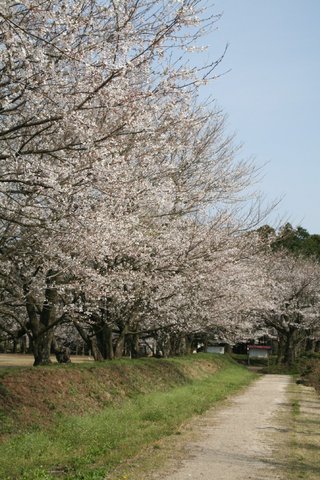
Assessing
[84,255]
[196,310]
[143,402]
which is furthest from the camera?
[196,310]

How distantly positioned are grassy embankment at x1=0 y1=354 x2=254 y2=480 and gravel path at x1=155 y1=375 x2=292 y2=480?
0.81m

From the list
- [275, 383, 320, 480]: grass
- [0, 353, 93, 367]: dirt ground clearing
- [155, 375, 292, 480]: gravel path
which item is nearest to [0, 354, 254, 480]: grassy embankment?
[155, 375, 292, 480]: gravel path

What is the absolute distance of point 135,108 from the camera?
9273 mm

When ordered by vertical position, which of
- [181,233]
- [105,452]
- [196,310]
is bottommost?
[105,452]

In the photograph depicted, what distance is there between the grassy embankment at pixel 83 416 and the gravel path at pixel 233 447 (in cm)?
81

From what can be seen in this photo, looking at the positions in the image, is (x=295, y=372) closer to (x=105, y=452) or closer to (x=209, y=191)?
(x=209, y=191)

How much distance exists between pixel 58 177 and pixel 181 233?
778 centimetres

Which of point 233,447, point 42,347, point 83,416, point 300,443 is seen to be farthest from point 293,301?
point 233,447

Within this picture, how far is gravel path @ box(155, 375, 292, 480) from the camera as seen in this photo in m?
8.15

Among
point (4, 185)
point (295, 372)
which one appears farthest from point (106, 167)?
point (295, 372)

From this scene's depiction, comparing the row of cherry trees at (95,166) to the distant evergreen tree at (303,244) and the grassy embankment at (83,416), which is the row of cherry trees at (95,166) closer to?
the grassy embankment at (83,416)

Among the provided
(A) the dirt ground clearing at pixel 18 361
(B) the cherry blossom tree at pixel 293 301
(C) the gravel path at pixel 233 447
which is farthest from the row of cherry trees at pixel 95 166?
(B) the cherry blossom tree at pixel 293 301

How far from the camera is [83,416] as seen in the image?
12.6 metres

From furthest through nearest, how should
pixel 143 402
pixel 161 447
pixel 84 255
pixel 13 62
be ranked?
pixel 143 402
pixel 84 255
pixel 161 447
pixel 13 62
